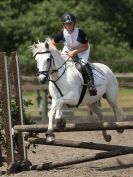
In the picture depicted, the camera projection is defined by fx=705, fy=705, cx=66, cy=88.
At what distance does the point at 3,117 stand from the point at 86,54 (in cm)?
207

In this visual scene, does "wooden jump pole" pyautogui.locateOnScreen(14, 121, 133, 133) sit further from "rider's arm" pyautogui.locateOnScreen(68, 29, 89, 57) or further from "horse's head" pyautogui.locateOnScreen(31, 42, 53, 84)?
"rider's arm" pyautogui.locateOnScreen(68, 29, 89, 57)

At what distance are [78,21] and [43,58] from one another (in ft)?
74.8

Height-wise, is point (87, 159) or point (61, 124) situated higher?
point (61, 124)

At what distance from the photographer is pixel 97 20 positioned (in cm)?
3497

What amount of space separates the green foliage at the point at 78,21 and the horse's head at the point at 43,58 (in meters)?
19.7

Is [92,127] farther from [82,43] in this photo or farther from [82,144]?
[82,43]

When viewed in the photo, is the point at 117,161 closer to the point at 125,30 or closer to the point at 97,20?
the point at 97,20

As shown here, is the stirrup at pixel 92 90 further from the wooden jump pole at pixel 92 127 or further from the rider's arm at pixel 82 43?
the wooden jump pole at pixel 92 127

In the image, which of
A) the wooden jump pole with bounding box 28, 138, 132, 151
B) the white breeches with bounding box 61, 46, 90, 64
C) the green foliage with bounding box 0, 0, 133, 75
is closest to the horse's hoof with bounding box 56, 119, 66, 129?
the wooden jump pole with bounding box 28, 138, 132, 151

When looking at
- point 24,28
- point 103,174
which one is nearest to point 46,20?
point 24,28

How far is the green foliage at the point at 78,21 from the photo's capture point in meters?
32.2

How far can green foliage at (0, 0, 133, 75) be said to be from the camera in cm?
3216

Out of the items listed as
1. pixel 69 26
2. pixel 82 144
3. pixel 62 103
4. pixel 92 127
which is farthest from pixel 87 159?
pixel 69 26

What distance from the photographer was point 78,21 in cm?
3281
